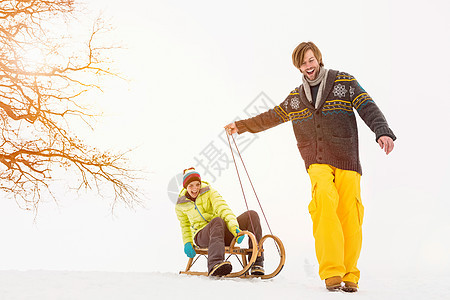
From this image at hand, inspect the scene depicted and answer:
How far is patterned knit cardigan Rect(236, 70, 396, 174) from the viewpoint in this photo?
3430 millimetres

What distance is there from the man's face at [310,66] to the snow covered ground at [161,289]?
169 centimetres

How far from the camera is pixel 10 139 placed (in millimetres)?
6000

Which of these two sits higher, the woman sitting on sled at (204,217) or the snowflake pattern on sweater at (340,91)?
the snowflake pattern on sweater at (340,91)

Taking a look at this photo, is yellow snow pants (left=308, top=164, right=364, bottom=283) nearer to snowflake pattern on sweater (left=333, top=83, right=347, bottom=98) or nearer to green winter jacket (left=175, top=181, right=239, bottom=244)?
snowflake pattern on sweater (left=333, top=83, right=347, bottom=98)

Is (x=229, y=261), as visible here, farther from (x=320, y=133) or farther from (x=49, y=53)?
(x=49, y=53)

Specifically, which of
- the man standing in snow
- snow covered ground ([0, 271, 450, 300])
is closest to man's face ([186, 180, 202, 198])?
snow covered ground ([0, 271, 450, 300])

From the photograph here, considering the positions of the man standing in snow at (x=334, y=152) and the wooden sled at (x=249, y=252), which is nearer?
the man standing in snow at (x=334, y=152)

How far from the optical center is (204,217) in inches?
179

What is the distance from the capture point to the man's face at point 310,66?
3.51 meters

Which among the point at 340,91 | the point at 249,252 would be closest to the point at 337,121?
the point at 340,91

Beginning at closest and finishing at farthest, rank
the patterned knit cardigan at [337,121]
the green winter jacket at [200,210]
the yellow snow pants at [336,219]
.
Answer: the yellow snow pants at [336,219], the patterned knit cardigan at [337,121], the green winter jacket at [200,210]

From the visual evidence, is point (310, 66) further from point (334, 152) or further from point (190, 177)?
point (190, 177)

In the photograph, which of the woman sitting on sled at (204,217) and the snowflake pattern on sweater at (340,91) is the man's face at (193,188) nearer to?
the woman sitting on sled at (204,217)

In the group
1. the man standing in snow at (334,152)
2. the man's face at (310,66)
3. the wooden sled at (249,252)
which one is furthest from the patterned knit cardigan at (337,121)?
the wooden sled at (249,252)
